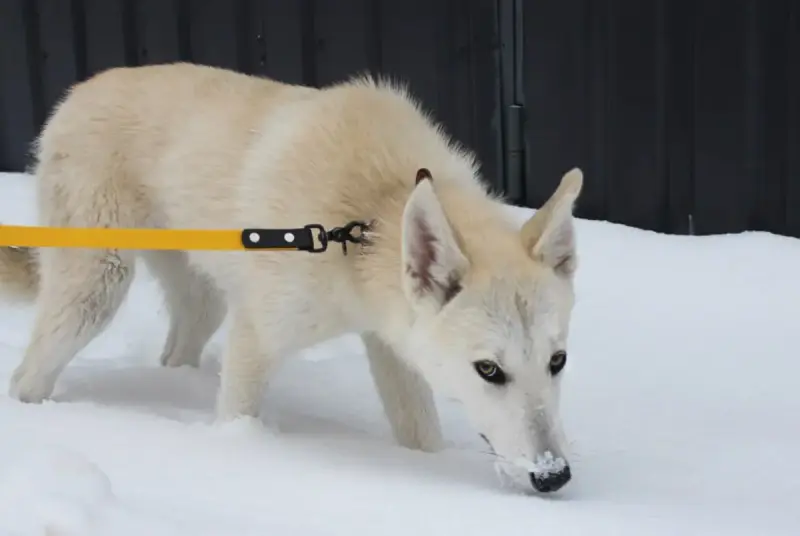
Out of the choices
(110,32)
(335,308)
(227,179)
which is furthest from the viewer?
(110,32)

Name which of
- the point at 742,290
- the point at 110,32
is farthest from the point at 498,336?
the point at 110,32

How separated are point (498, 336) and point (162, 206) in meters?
1.66

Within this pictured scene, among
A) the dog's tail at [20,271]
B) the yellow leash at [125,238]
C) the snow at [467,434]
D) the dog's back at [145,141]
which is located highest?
the dog's back at [145,141]

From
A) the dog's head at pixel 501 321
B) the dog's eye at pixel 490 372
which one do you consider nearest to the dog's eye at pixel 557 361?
the dog's head at pixel 501 321

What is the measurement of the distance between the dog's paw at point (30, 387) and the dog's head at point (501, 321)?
170 centimetres

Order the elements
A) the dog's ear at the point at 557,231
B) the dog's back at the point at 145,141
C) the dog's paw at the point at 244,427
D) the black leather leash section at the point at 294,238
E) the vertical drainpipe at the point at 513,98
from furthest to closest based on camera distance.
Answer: the vertical drainpipe at the point at 513,98
the dog's back at the point at 145,141
the dog's paw at the point at 244,427
the black leather leash section at the point at 294,238
the dog's ear at the point at 557,231

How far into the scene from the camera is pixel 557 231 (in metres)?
3.01

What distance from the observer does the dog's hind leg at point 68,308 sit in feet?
12.9

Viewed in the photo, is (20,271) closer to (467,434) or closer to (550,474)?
(467,434)

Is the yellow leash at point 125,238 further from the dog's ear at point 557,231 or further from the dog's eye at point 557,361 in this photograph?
the dog's eye at point 557,361

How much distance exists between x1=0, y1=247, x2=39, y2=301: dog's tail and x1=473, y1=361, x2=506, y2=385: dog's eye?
7.80 ft

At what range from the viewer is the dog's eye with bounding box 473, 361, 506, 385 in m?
2.83

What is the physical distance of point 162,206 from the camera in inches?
153

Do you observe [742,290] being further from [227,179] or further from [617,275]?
[227,179]
